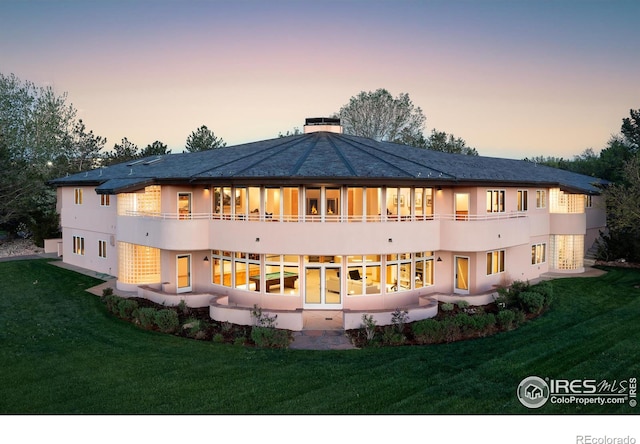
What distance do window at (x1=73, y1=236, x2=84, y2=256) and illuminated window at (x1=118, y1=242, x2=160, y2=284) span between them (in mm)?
7700

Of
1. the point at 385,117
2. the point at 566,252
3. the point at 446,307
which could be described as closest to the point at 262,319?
the point at 446,307

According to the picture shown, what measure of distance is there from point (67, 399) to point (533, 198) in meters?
24.6

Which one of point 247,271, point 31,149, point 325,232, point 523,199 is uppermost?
point 31,149

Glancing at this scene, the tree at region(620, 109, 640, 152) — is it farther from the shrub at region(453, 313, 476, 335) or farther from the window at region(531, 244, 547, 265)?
the shrub at region(453, 313, 476, 335)

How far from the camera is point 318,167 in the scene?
18062 millimetres

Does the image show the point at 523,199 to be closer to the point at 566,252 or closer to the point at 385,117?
the point at 566,252

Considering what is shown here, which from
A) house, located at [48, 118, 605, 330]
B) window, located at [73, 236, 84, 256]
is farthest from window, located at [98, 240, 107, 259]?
house, located at [48, 118, 605, 330]

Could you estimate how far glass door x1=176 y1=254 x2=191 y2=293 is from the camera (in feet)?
68.9

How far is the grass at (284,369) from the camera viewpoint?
999cm

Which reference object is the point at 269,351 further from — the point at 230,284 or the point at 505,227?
the point at 505,227

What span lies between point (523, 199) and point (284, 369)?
18289mm

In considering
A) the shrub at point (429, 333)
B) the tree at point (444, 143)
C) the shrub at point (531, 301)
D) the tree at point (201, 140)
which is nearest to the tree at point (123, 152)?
the tree at point (201, 140)

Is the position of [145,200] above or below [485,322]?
above

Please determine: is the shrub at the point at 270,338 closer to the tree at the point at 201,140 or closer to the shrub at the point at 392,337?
the shrub at the point at 392,337
